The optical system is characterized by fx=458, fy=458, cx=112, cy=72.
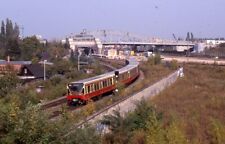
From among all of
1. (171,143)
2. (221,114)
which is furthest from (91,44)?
(171,143)

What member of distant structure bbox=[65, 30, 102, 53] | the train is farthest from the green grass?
distant structure bbox=[65, 30, 102, 53]

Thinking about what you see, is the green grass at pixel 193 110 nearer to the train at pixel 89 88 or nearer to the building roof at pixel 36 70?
the train at pixel 89 88

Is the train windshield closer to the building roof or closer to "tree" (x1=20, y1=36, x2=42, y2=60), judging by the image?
the building roof

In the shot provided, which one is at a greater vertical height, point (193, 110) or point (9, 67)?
point (9, 67)

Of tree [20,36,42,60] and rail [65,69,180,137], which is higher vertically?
tree [20,36,42,60]

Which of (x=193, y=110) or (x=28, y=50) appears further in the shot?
(x=28, y=50)

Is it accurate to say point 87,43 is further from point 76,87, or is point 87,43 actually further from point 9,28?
point 76,87

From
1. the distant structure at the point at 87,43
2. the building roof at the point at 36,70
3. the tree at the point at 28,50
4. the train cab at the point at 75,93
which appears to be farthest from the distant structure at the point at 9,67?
the distant structure at the point at 87,43

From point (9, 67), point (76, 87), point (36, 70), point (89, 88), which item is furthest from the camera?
point (36, 70)

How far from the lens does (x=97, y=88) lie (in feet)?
92.3

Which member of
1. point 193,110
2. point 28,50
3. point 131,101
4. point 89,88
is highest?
point 28,50

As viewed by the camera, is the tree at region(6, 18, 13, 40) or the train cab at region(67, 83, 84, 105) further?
the tree at region(6, 18, 13, 40)

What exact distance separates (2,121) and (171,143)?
4.46 m

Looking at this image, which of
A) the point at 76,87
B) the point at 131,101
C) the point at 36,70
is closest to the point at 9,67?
the point at 36,70
